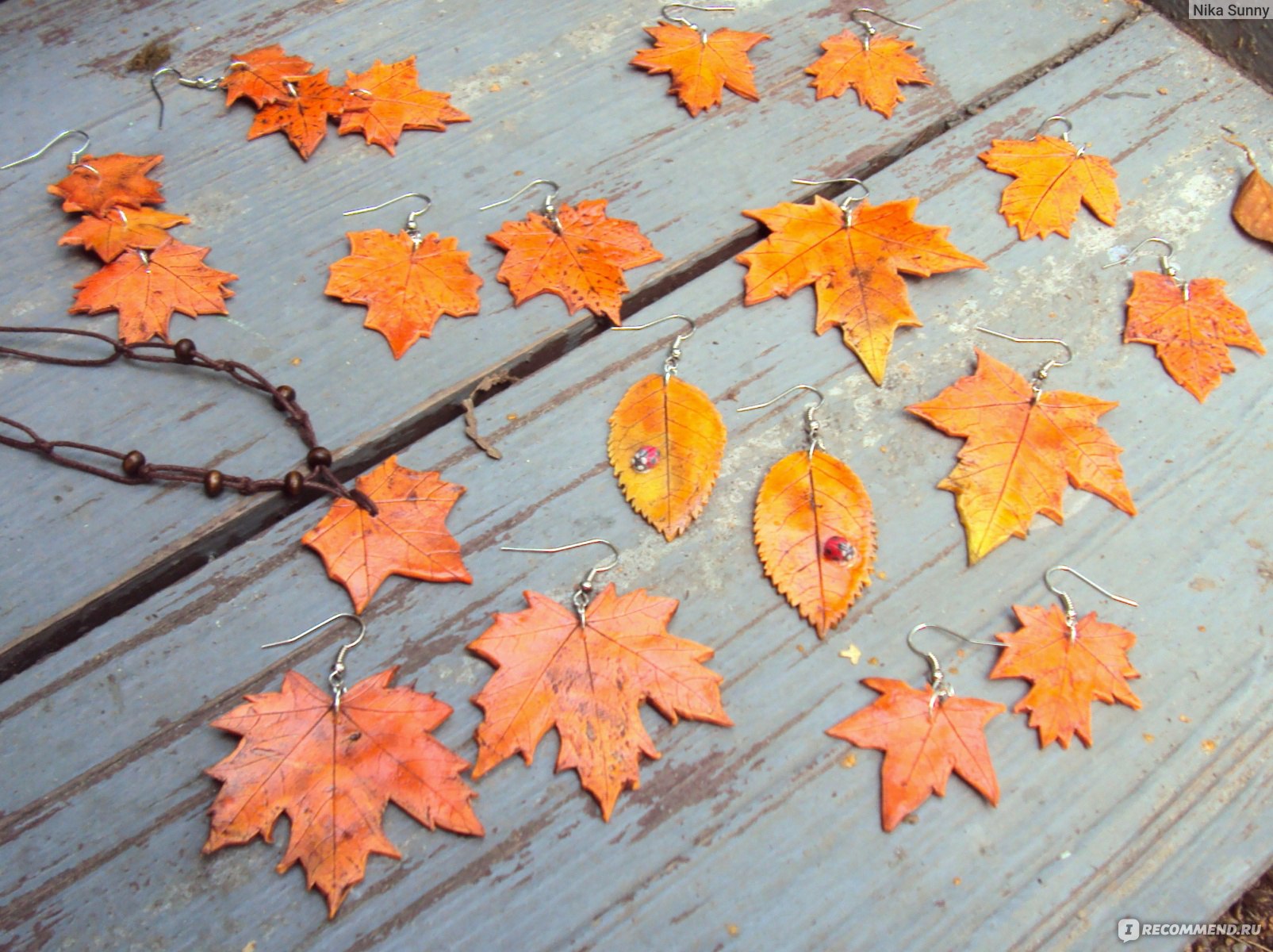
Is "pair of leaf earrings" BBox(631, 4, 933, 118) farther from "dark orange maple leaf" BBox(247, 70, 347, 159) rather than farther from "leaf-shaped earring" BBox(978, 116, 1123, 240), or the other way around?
"dark orange maple leaf" BBox(247, 70, 347, 159)

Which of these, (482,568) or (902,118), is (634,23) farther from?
(482,568)

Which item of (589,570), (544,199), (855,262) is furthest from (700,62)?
(589,570)

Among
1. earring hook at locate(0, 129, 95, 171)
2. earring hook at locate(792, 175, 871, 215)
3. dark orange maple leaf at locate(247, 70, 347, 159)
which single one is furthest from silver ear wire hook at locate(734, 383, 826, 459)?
earring hook at locate(0, 129, 95, 171)

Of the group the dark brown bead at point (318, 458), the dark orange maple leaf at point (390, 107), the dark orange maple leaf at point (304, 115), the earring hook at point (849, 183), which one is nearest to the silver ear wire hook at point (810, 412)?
the earring hook at point (849, 183)

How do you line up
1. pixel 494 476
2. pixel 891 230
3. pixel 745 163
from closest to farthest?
pixel 494 476 → pixel 891 230 → pixel 745 163

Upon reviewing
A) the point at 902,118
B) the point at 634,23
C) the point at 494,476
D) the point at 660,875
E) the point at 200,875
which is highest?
the point at 634,23

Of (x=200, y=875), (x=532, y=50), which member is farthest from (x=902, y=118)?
(x=200, y=875)
